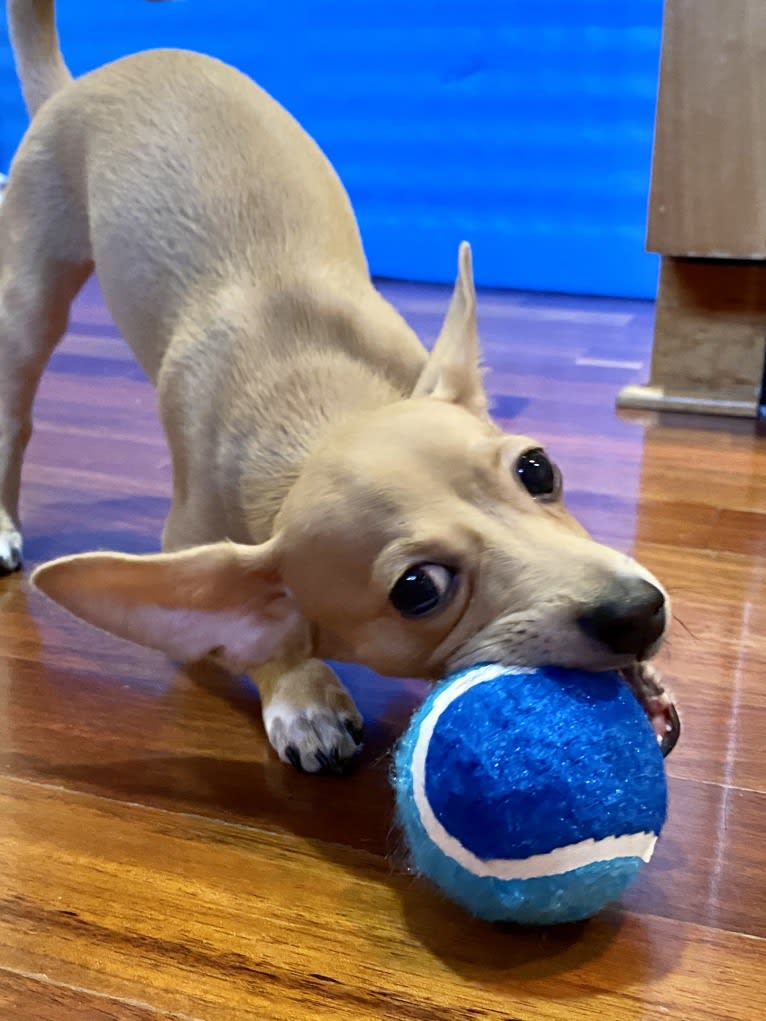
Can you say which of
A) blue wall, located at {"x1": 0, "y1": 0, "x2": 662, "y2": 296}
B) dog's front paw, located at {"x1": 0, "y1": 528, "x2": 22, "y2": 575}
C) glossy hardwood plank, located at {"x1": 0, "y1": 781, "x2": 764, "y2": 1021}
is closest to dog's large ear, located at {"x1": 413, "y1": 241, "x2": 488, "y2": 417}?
glossy hardwood plank, located at {"x1": 0, "y1": 781, "x2": 764, "y2": 1021}

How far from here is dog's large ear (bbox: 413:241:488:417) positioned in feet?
5.30

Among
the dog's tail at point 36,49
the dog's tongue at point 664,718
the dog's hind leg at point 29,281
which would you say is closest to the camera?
the dog's tongue at point 664,718

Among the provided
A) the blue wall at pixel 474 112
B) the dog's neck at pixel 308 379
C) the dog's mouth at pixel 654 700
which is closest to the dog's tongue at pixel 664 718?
the dog's mouth at pixel 654 700

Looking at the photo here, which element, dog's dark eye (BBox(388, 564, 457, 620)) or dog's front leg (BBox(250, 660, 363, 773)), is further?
dog's front leg (BBox(250, 660, 363, 773))

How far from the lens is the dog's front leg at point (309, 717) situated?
157 centimetres

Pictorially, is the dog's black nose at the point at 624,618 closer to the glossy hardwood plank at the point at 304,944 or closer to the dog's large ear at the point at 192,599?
the glossy hardwood plank at the point at 304,944

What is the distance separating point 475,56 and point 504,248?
83cm

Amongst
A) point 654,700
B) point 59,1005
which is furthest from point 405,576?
point 59,1005

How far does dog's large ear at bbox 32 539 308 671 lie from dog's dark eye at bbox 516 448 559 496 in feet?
1.11

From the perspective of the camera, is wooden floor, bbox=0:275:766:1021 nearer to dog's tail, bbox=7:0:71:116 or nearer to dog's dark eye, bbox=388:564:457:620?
dog's dark eye, bbox=388:564:457:620

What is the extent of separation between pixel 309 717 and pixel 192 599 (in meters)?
0.29

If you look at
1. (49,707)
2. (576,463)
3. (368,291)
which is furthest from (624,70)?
(49,707)

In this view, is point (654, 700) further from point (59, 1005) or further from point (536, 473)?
point (59, 1005)

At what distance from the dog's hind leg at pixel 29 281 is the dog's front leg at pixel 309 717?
87 centimetres
